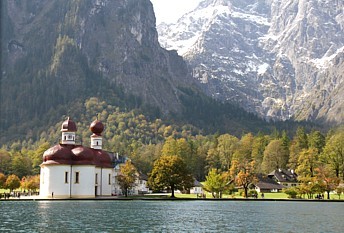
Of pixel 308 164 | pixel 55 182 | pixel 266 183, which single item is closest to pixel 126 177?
pixel 55 182

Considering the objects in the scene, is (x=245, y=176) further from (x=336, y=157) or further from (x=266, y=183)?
(x=336, y=157)

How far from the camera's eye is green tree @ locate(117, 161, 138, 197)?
15438cm

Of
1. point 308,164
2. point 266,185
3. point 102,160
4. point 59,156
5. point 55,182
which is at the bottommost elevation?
point 266,185

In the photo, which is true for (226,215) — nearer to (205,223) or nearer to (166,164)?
(205,223)

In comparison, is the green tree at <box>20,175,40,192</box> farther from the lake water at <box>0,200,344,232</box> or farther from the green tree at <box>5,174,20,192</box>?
the lake water at <box>0,200,344,232</box>

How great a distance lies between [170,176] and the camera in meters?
144

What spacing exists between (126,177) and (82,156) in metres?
13.6

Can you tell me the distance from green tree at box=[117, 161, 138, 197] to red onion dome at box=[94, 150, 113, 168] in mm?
3492

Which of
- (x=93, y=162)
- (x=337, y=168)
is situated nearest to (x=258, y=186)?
(x=337, y=168)

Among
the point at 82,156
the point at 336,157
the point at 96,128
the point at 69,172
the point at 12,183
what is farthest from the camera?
the point at 96,128

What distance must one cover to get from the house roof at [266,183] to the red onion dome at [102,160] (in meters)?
39.8

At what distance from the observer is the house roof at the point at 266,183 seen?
170125 millimetres

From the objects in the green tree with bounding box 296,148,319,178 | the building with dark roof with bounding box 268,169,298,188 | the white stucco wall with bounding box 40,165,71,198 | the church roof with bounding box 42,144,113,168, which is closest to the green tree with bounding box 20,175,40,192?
the church roof with bounding box 42,144,113,168

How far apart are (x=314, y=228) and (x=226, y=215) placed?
63.2 ft
